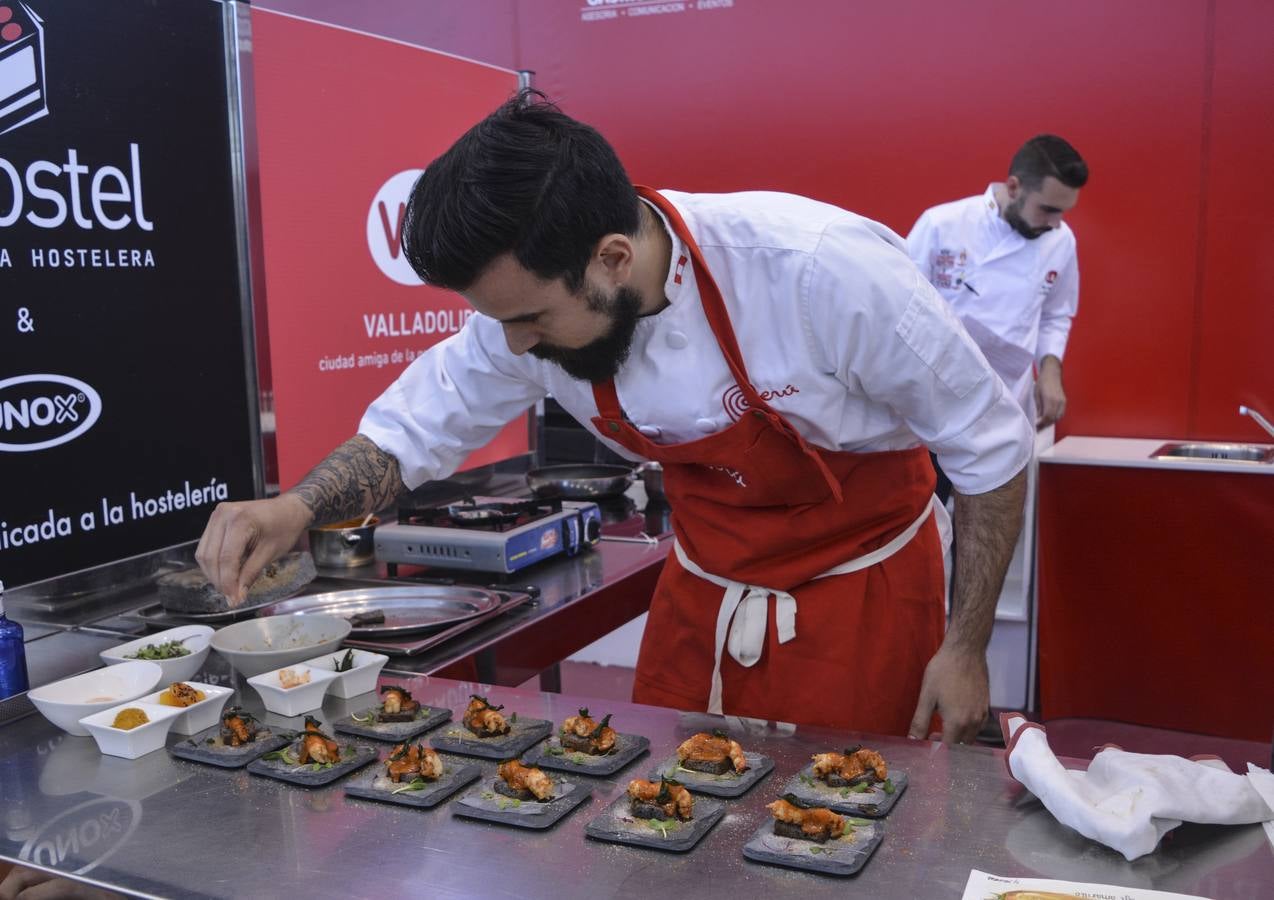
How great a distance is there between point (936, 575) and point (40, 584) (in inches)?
57.8

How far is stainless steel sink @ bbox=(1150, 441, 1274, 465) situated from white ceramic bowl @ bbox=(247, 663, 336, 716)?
298 cm

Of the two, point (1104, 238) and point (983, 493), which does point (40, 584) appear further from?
point (1104, 238)

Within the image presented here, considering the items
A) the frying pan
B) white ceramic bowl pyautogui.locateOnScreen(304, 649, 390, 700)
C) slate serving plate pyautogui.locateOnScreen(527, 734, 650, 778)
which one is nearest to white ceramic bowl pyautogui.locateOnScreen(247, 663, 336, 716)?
white ceramic bowl pyautogui.locateOnScreen(304, 649, 390, 700)

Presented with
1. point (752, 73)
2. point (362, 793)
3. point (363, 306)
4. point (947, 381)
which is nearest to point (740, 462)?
point (947, 381)

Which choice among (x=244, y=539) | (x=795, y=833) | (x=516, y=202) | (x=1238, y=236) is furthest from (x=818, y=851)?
(x=1238, y=236)

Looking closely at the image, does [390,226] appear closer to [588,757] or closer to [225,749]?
[225,749]

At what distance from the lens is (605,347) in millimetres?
1546

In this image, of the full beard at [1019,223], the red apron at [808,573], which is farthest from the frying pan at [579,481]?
the full beard at [1019,223]

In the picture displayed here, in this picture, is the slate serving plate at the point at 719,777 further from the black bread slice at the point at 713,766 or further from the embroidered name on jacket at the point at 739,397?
the embroidered name on jacket at the point at 739,397

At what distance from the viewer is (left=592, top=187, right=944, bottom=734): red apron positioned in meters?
1.65

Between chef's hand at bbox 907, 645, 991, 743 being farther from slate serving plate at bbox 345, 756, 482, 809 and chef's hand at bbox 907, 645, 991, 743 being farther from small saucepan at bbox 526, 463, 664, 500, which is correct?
small saucepan at bbox 526, 463, 664, 500

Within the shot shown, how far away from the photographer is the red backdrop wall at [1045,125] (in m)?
3.71

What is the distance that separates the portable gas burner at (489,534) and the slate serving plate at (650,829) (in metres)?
1.00

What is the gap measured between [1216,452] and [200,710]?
3433mm
